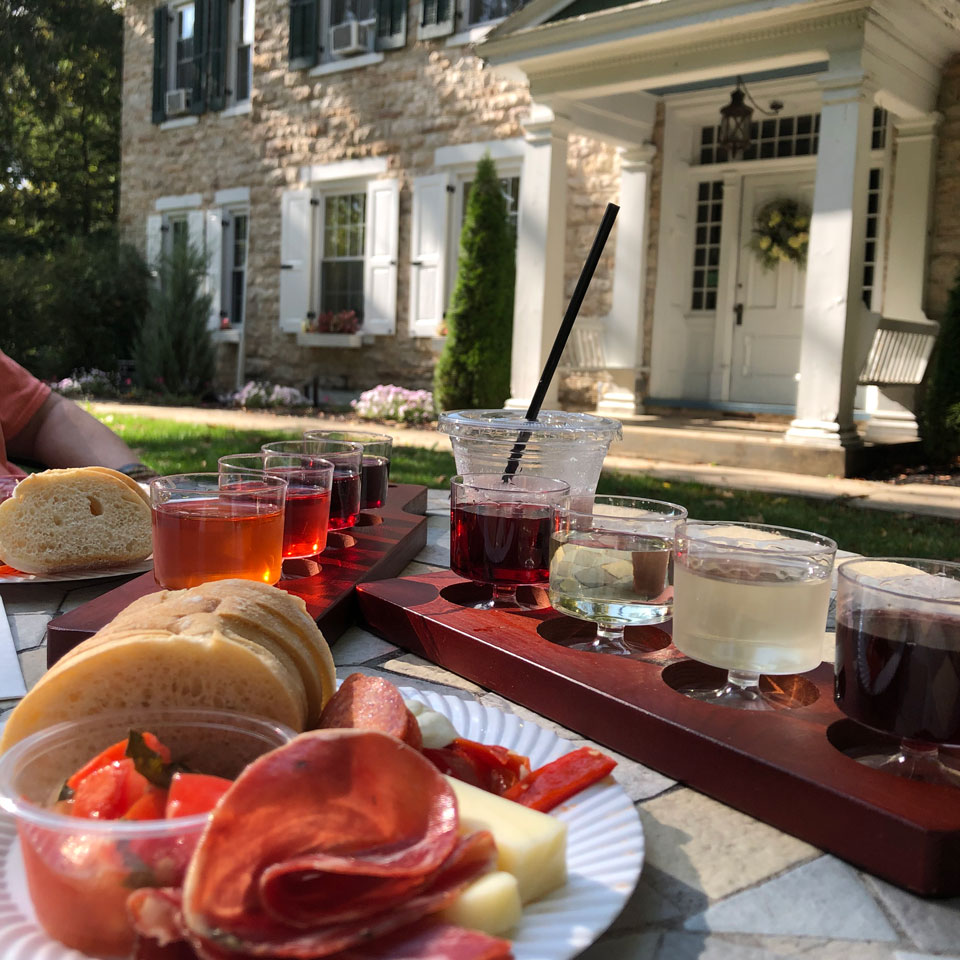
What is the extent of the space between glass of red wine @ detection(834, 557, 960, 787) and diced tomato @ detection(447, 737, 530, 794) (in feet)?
1.22

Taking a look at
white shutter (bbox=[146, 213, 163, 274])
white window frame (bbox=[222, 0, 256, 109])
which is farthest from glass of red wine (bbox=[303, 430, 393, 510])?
white shutter (bbox=[146, 213, 163, 274])

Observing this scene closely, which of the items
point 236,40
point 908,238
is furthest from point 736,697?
point 236,40

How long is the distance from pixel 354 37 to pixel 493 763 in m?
12.1

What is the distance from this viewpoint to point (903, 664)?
0.98m

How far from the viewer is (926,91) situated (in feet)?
25.2

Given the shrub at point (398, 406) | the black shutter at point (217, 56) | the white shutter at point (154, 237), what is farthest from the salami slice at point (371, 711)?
the white shutter at point (154, 237)

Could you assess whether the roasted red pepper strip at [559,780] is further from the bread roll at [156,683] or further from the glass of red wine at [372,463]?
the glass of red wine at [372,463]

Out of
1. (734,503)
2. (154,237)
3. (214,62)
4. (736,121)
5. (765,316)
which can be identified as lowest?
(734,503)

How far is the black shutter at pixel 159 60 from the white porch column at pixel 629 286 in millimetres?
8210

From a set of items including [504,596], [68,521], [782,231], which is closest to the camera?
[504,596]

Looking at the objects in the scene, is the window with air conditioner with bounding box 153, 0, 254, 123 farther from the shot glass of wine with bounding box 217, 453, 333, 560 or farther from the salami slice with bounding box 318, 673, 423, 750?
the salami slice with bounding box 318, 673, 423, 750

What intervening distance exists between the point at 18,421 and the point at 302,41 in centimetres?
1088

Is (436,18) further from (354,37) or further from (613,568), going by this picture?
(613,568)

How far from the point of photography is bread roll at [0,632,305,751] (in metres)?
0.81
